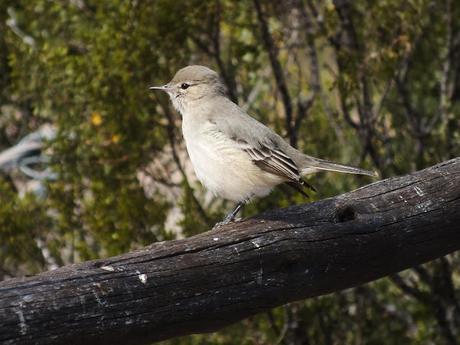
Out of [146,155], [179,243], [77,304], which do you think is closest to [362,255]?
[179,243]

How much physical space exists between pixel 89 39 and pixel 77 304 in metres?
3.74

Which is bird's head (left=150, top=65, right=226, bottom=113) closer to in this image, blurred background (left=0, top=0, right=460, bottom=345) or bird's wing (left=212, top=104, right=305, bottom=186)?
bird's wing (left=212, top=104, right=305, bottom=186)

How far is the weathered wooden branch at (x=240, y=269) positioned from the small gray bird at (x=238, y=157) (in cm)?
110

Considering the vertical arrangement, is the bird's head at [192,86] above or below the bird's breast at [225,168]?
above

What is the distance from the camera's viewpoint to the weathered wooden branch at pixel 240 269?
9.98ft

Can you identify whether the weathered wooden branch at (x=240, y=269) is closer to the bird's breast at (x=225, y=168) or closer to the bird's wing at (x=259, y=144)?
the bird's wing at (x=259, y=144)

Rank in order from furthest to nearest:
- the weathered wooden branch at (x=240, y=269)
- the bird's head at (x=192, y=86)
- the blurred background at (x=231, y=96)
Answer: the blurred background at (x=231, y=96) → the bird's head at (x=192, y=86) → the weathered wooden branch at (x=240, y=269)

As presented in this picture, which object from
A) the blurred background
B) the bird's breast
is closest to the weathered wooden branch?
the bird's breast

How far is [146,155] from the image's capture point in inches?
264

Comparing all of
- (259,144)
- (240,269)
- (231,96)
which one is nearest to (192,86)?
(259,144)

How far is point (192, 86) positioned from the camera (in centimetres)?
591

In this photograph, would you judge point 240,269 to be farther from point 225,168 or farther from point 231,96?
point 231,96

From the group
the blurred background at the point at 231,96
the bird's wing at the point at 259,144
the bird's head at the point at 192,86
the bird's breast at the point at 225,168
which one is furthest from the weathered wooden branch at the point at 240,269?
the blurred background at the point at 231,96

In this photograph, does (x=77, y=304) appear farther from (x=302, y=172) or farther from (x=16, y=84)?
(x=16, y=84)
